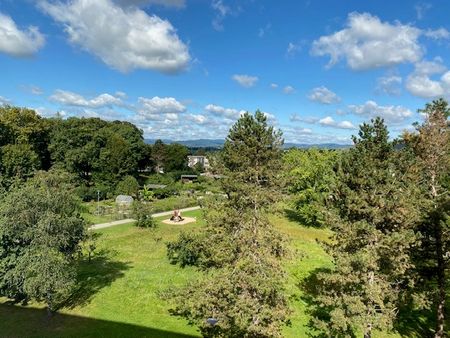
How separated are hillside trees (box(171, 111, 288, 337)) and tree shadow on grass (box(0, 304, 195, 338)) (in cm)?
254

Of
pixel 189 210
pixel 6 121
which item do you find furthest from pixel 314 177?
pixel 6 121

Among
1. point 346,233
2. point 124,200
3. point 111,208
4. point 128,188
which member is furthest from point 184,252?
point 128,188

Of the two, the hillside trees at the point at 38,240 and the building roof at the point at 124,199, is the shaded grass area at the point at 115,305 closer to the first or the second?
the hillside trees at the point at 38,240

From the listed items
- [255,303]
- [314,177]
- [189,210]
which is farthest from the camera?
[189,210]

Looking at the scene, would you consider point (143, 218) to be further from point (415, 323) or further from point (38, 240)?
point (415, 323)

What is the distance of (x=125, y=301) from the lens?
2220 centimetres

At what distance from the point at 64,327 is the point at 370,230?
52.8ft

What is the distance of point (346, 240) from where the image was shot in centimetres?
1581

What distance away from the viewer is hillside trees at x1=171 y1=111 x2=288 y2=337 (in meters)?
14.5

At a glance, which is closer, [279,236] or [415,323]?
[279,236]

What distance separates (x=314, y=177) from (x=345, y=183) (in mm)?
28168

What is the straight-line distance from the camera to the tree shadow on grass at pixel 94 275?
2258 cm

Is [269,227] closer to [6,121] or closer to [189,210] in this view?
[189,210]

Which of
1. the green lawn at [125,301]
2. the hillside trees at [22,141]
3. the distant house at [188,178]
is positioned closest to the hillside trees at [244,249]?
the green lawn at [125,301]
